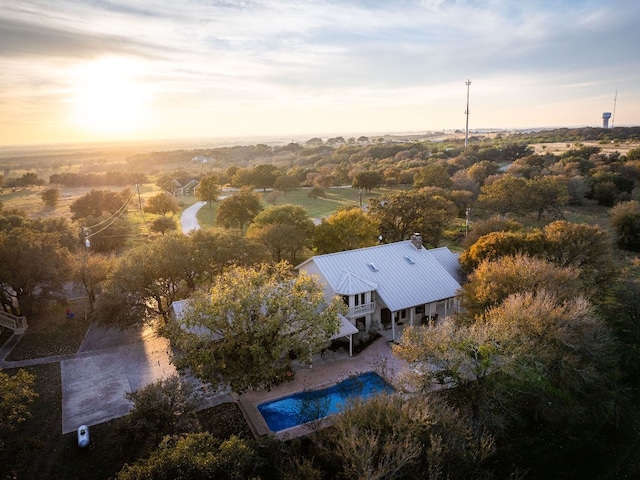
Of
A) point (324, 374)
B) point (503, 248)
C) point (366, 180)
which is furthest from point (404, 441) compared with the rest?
point (366, 180)

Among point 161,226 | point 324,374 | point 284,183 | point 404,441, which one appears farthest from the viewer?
point 284,183

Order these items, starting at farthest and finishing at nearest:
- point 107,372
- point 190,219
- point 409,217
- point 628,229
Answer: point 190,219 → point 628,229 → point 409,217 → point 107,372

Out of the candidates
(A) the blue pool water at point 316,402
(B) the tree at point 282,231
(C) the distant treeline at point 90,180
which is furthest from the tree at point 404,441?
(C) the distant treeline at point 90,180

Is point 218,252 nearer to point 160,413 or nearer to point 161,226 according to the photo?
point 160,413

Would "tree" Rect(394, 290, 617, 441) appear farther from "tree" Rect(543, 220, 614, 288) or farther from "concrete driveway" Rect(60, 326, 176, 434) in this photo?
"concrete driveway" Rect(60, 326, 176, 434)

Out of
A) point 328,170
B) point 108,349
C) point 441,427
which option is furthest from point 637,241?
point 328,170

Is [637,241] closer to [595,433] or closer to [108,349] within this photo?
[595,433]
